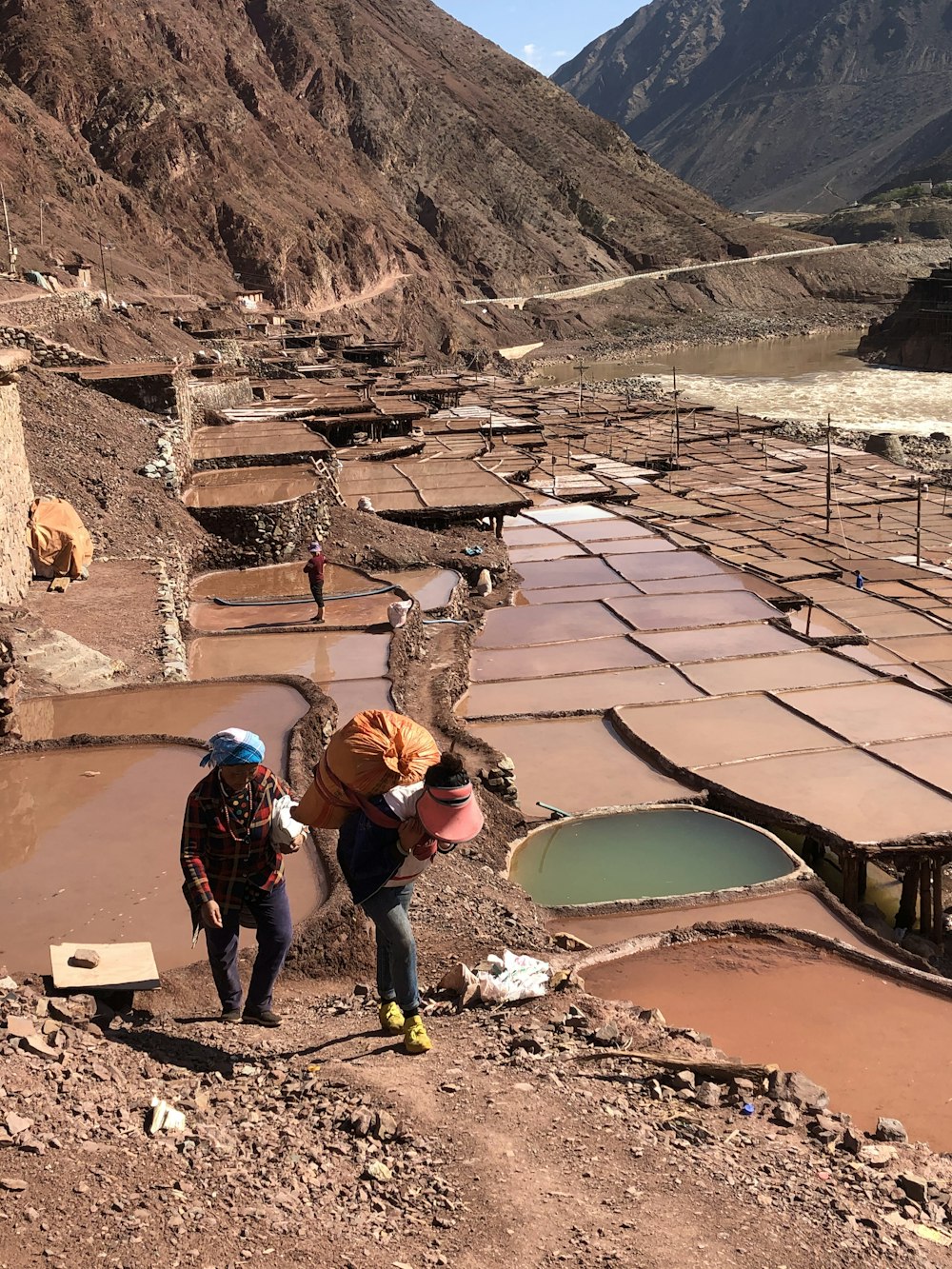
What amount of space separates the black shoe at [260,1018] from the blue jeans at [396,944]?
1.60 ft

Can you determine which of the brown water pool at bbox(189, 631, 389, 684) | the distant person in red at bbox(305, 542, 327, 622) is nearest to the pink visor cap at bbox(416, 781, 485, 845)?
the brown water pool at bbox(189, 631, 389, 684)

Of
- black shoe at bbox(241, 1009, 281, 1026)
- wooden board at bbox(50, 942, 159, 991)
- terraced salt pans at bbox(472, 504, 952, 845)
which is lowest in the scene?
terraced salt pans at bbox(472, 504, 952, 845)

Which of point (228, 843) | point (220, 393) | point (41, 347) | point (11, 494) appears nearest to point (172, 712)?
point (11, 494)

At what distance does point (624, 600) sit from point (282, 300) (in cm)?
4641

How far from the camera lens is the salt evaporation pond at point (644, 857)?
7449 mm

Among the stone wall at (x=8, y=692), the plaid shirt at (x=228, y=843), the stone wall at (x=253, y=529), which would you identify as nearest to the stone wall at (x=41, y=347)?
the stone wall at (x=253, y=529)

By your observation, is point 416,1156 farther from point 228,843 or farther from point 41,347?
point 41,347

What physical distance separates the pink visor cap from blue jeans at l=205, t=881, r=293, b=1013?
801 millimetres

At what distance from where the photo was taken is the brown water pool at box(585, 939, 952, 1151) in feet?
16.9

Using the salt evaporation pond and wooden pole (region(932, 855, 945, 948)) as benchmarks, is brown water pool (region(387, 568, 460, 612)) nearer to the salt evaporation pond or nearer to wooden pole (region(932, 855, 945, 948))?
the salt evaporation pond

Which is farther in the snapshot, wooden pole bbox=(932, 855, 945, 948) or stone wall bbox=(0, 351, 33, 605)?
stone wall bbox=(0, 351, 33, 605)

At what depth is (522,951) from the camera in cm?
579

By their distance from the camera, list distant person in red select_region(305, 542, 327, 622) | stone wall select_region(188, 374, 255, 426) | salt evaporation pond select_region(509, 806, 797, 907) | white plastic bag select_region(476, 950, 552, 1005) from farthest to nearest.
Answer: stone wall select_region(188, 374, 255, 426), distant person in red select_region(305, 542, 327, 622), salt evaporation pond select_region(509, 806, 797, 907), white plastic bag select_region(476, 950, 552, 1005)

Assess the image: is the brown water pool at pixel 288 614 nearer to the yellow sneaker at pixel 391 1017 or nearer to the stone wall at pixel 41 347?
the yellow sneaker at pixel 391 1017
